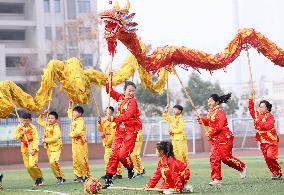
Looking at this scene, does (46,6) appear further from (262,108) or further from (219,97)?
(219,97)

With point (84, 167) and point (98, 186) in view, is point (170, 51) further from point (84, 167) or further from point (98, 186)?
point (84, 167)

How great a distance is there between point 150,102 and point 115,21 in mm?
30615

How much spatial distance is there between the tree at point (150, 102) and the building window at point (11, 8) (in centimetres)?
1284

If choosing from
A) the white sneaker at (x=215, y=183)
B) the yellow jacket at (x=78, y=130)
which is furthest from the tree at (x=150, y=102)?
the white sneaker at (x=215, y=183)

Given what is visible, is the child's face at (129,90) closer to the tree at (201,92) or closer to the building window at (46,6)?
the tree at (201,92)

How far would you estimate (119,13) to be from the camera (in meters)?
12.5

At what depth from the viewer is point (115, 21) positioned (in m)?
12.4

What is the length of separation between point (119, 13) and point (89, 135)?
22.0 meters

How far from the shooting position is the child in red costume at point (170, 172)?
1153cm

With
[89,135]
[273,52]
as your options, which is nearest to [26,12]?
[89,135]

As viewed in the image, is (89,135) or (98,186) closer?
(98,186)

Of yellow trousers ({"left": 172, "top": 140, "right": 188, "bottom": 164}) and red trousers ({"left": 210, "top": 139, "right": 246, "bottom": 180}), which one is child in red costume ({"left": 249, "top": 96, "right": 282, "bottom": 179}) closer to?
red trousers ({"left": 210, "top": 139, "right": 246, "bottom": 180})

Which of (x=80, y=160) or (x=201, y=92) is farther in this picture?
(x=201, y=92)

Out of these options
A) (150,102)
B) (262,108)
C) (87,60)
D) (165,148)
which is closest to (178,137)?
(262,108)
